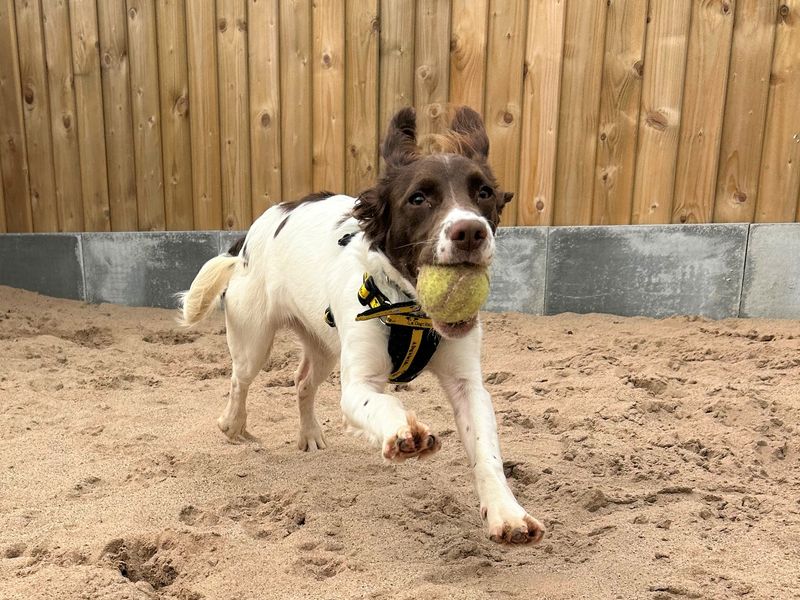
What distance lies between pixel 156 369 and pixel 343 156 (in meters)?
2.08

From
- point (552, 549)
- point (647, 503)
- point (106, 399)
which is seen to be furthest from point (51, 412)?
point (647, 503)

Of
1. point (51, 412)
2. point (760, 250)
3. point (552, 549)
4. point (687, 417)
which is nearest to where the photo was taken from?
point (552, 549)

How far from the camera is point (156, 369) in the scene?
4570 millimetres

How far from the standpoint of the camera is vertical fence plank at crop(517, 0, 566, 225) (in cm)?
497

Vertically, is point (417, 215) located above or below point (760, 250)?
above

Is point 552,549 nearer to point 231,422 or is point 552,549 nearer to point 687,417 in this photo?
point 687,417

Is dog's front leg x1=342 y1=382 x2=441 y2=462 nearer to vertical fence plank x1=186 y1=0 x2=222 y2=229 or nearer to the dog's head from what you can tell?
the dog's head

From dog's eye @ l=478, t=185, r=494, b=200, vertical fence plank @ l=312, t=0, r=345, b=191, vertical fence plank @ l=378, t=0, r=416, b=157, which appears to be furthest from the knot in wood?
dog's eye @ l=478, t=185, r=494, b=200

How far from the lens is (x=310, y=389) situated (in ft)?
11.6

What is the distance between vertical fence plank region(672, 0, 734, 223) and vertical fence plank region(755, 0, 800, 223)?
0.32 meters

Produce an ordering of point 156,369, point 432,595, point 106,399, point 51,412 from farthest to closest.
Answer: point 156,369
point 106,399
point 51,412
point 432,595

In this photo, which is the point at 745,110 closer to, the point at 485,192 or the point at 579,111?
the point at 579,111

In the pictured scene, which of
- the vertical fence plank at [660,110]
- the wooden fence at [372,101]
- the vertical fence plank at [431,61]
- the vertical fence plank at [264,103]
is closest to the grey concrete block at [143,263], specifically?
the wooden fence at [372,101]

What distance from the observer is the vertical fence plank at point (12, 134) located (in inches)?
218
